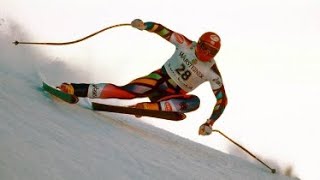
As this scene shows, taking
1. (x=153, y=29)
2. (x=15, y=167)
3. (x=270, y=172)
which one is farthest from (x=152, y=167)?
(x=270, y=172)

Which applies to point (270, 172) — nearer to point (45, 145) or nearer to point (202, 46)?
point (202, 46)

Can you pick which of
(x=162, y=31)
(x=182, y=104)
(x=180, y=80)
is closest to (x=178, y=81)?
(x=180, y=80)

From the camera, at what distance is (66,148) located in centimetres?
316

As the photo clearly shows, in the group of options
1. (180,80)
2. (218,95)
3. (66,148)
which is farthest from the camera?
(218,95)

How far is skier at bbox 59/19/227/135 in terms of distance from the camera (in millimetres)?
5871

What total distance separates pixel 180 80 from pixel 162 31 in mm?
628

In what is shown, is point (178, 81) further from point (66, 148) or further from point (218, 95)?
point (66, 148)

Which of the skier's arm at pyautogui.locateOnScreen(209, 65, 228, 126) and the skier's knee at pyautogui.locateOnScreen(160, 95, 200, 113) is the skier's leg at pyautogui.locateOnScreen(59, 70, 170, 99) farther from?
the skier's arm at pyautogui.locateOnScreen(209, 65, 228, 126)

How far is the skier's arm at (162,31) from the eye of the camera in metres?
5.71

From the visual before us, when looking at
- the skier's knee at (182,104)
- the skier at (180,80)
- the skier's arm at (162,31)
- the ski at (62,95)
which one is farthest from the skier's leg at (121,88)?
the skier's arm at (162,31)

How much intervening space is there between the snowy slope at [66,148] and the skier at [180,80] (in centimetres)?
59

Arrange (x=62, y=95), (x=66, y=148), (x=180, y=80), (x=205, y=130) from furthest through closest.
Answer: (x=180, y=80) < (x=205, y=130) < (x=62, y=95) < (x=66, y=148)

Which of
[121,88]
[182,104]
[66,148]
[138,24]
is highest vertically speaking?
[138,24]

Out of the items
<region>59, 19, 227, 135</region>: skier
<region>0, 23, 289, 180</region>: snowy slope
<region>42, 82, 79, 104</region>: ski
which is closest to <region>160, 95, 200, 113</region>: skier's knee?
<region>59, 19, 227, 135</region>: skier
